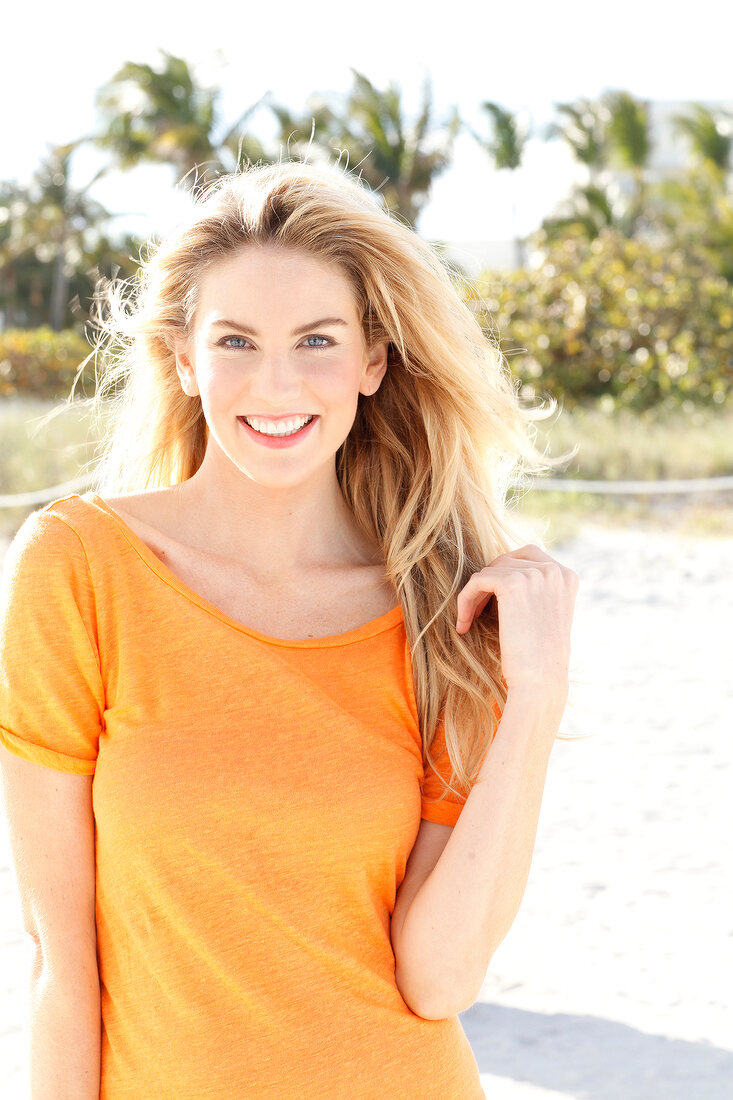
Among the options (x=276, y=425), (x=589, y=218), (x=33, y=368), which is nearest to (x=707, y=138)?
(x=589, y=218)

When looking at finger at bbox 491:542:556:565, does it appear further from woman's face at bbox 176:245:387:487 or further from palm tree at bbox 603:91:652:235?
palm tree at bbox 603:91:652:235

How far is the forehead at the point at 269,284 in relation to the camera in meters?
1.89

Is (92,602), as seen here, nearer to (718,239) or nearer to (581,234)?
(718,239)

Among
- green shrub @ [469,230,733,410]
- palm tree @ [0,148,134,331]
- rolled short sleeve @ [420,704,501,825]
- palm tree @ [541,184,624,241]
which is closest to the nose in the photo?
rolled short sleeve @ [420,704,501,825]

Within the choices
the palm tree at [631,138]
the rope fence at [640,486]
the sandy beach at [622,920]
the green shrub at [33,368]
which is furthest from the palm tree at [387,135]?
the sandy beach at [622,920]

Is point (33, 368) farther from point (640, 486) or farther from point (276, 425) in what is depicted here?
point (276, 425)

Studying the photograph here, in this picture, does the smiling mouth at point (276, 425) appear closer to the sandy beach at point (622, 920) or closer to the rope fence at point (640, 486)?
the sandy beach at point (622, 920)

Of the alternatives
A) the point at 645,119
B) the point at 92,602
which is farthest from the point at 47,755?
the point at 645,119

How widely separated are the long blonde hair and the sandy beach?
396 mm

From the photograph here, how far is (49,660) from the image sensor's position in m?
1.63

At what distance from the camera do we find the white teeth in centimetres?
189

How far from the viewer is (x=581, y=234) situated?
83.9 ft

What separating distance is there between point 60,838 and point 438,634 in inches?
29.2

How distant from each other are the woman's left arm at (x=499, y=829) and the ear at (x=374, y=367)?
0.49 meters
